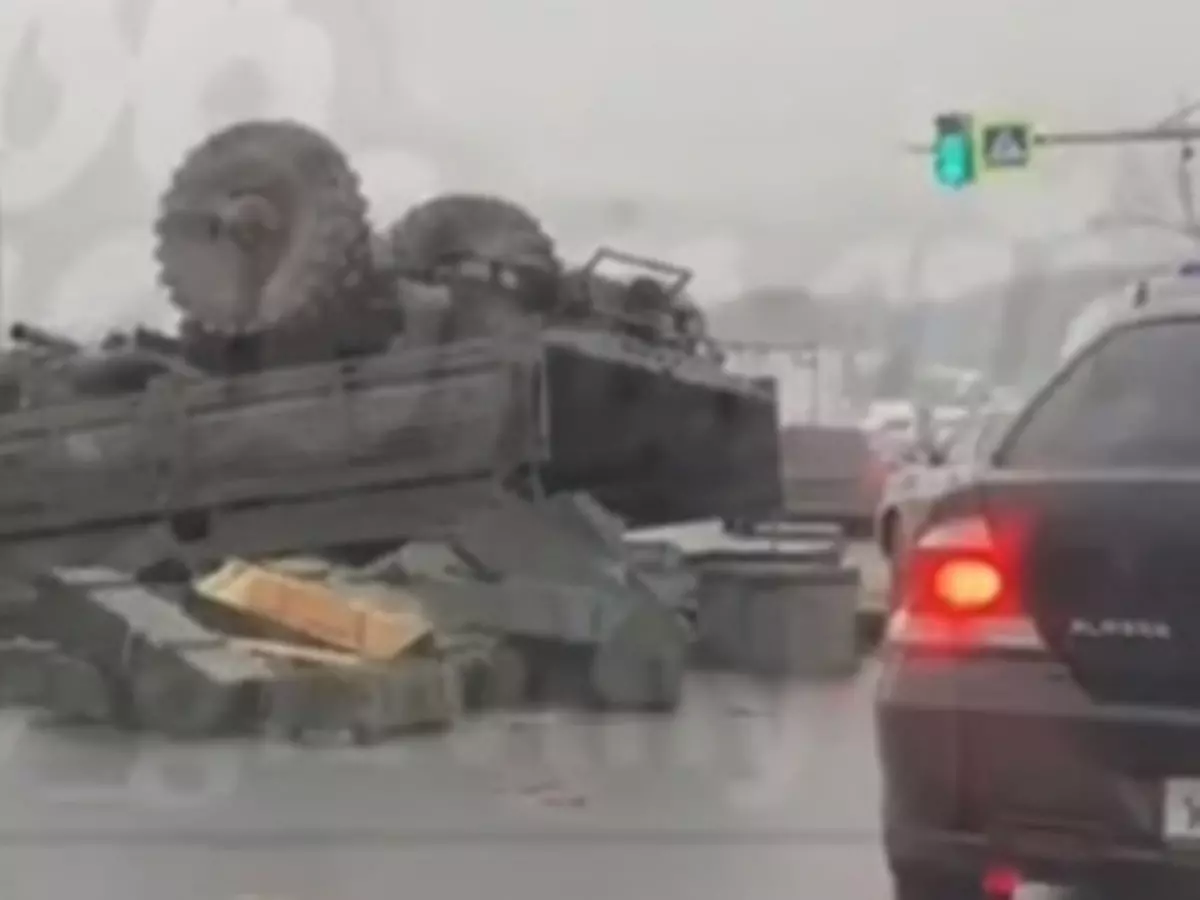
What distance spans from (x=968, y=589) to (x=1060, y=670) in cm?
29

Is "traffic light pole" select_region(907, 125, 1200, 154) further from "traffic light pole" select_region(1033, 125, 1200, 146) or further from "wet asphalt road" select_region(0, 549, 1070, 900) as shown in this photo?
"wet asphalt road" select_region(0, 549, 1070, 900)

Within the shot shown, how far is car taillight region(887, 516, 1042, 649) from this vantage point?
18.9 ft

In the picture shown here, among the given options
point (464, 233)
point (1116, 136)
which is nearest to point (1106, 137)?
point (1116, 136)

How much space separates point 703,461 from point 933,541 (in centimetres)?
1000

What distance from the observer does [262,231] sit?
14898 mm

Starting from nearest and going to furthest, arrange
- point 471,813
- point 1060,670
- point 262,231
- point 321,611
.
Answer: point 1060,670 < point 471,813 < point 321,611 < point 262,231

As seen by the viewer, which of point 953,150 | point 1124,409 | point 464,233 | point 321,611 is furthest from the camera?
point 953,150

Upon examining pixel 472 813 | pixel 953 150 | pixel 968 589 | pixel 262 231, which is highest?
pixel 953 150

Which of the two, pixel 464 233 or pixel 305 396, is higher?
pixel 464 233

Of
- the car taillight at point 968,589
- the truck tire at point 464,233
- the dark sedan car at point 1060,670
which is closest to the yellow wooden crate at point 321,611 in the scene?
the truck tire at point 464,233

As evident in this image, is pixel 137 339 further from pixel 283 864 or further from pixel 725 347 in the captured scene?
pixel 283 864

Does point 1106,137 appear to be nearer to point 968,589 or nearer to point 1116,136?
point 1116,136

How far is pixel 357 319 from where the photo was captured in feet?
49.0

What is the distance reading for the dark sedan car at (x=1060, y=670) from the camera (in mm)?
5570
